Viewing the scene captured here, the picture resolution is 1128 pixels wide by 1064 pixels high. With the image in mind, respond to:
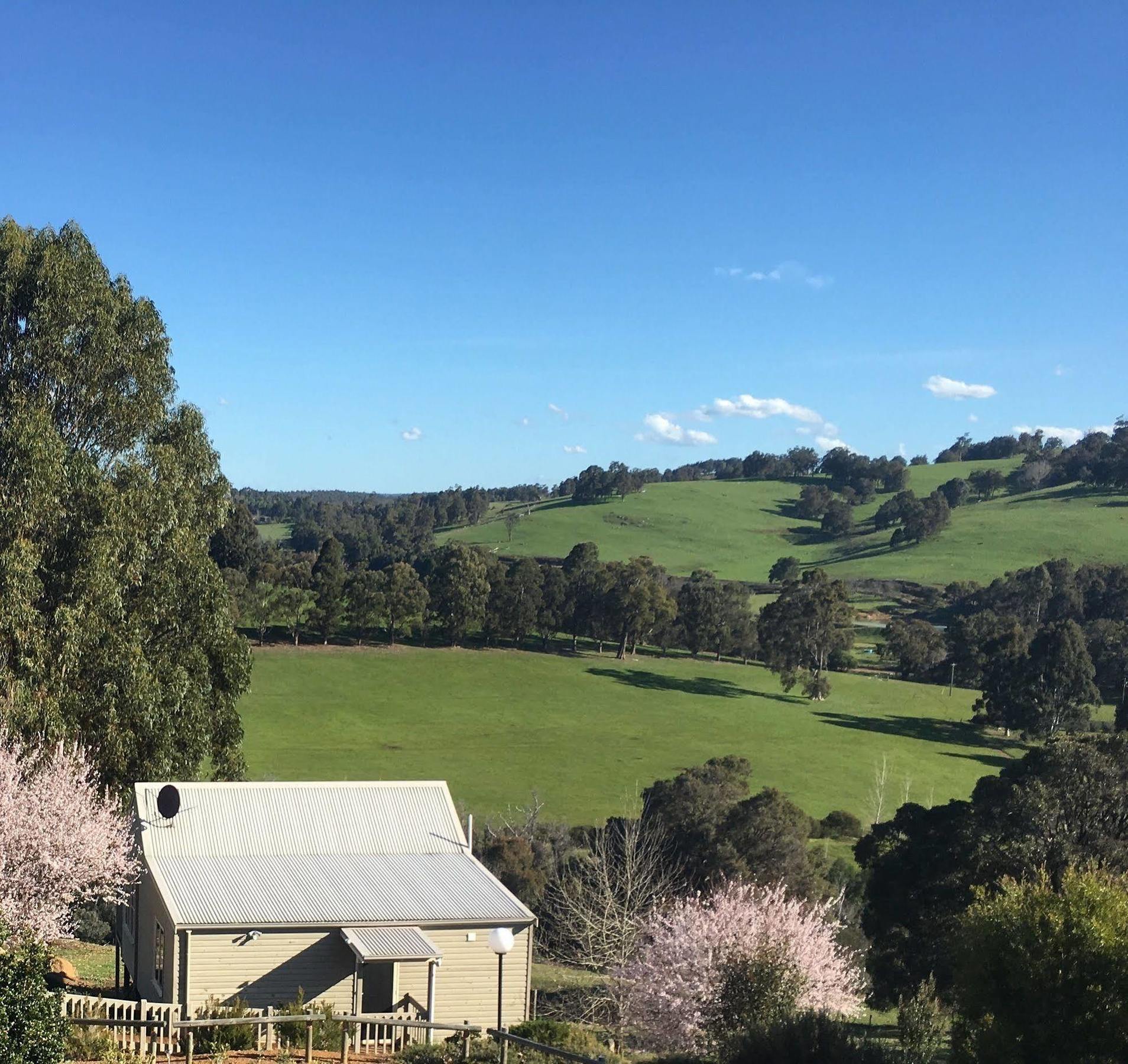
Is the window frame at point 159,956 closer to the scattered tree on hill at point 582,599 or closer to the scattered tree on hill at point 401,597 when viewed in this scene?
the scattered tree on hill at point 401,597

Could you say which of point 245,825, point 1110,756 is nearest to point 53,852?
point 245,825

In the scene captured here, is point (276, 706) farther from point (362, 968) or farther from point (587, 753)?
point (362, 968)

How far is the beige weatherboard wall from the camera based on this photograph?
19266 millimetres

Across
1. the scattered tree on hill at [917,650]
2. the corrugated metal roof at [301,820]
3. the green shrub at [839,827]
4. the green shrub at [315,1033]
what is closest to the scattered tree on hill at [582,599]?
the scattered tree on hill at [917,650]

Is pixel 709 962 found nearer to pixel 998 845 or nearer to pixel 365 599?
pixel 998 845

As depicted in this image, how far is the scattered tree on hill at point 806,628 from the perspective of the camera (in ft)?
293

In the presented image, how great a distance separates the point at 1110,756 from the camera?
31.0 metres

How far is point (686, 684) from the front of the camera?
277ft

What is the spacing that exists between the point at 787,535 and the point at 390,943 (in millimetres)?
141657

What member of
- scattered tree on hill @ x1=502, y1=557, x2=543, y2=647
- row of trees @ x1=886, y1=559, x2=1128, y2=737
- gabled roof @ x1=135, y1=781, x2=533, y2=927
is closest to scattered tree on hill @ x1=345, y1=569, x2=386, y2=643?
scattered tree on hill @ x1=502, y1=557, x2=543, y2=647

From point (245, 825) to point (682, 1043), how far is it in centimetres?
903

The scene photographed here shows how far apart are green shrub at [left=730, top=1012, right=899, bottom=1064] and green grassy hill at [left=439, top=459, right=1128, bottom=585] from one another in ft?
381

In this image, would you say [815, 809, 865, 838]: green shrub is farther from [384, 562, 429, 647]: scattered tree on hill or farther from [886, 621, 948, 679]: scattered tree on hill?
[384, 562, 429, 647]: scattered tree on hill

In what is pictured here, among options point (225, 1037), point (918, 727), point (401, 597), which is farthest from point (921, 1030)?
point (401, 597)
